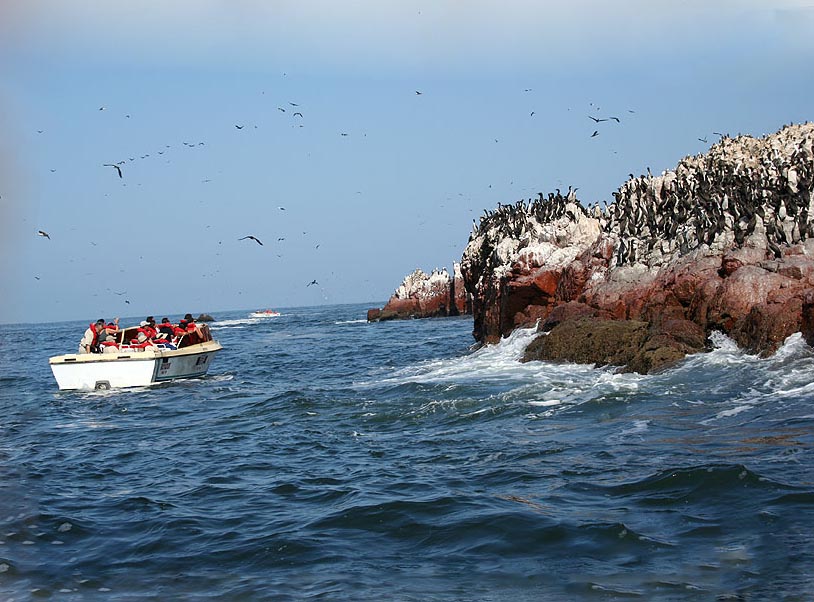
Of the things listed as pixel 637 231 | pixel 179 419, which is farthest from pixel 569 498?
pixel 637 231

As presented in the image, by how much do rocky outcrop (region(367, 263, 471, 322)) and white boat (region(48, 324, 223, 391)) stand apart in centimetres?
5525

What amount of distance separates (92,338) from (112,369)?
1509 mm

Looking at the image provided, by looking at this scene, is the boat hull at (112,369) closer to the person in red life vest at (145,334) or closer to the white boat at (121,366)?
the white boat at (121,366)

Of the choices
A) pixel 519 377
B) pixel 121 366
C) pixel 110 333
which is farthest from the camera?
pixel 110 333

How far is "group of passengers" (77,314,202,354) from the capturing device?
2681cm

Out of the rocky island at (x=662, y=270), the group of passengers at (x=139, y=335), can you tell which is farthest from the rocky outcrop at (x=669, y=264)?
the group of passengers at (x=139, y=335)

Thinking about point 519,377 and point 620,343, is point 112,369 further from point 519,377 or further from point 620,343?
point 620,343

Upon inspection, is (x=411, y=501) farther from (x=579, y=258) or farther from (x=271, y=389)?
(x=579, y=258)

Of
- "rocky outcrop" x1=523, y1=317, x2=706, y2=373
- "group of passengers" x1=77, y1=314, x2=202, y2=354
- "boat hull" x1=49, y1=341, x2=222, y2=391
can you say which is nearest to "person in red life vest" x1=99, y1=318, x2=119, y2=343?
"group of passengers" x1=77, y1=314, x2=202, y2=354

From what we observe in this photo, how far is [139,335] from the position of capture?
91.7ft

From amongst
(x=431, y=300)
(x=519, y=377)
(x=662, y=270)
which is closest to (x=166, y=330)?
(x=519, y=377)

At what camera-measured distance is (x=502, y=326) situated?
33438mm

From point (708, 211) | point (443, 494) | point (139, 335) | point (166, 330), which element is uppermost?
point (708, 211)

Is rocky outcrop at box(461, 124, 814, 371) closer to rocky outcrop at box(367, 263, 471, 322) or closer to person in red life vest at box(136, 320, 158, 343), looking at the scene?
person in red life vest at box(136, 320, 158, 343)
